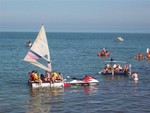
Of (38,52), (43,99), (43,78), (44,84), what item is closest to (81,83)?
(43,78)

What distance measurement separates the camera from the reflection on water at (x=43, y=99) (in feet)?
115

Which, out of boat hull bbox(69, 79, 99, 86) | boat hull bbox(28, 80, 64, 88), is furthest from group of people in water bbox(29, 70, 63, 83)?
boat hull bbox(69, 79, 99, 86)

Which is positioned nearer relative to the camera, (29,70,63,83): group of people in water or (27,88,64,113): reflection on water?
(27,88,64,113): reflection on water

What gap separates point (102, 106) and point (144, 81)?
19053 millimetres

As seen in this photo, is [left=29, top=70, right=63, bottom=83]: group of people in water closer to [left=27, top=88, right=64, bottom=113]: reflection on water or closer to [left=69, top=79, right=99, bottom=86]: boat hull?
[left=27, top=88, right=64, bottom=113]: reflection on water

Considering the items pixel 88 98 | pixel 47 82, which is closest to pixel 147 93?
pixel 88 98

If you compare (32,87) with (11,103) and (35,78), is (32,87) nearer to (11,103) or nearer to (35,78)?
(35,78)

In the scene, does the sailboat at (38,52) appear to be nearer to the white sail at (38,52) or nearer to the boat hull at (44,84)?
the white sail at (38,52)

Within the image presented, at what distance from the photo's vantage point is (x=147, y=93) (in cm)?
4384

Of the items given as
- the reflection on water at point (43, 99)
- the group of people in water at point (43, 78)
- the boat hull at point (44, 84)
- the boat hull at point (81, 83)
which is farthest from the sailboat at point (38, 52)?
the reflection on water at point (43, 99)

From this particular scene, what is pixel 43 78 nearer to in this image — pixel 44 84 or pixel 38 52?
pixel 44 84

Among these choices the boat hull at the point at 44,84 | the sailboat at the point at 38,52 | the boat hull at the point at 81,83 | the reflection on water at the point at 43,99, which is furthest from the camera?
the boat hull at the point at 81,83

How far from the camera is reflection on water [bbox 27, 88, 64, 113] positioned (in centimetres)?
3516

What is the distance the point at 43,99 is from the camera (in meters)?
39.8
